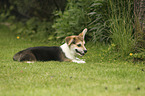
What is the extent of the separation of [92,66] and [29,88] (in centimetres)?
238

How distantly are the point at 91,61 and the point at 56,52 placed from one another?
1.16m

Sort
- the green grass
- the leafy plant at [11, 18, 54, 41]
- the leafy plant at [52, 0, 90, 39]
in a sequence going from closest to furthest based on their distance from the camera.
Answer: the green grass
the leafy plant at [52, 0, 90, 39]
the leafy plant at [11, 18, 54, 41]

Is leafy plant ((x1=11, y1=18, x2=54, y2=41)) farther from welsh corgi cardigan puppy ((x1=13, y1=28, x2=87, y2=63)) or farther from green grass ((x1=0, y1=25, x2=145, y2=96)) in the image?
green grass ((x1=0, y1=25, x2=145, y2=96))

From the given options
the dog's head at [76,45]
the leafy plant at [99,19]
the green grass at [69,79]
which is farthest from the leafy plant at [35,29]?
the green grass at [69,79]

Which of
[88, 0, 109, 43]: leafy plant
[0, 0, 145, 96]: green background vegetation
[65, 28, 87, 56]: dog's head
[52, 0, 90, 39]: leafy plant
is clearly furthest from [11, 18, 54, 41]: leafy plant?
[65, 28, 87, 56]: dog's head

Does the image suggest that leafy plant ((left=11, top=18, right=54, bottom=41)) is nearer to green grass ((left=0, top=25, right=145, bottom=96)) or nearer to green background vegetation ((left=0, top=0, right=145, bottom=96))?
green background vegetation ((left=0, top=0, right=145, bottom=96))

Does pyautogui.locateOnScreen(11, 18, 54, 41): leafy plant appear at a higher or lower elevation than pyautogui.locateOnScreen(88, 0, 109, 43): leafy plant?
lower

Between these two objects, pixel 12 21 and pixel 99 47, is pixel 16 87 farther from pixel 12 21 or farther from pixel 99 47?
pixel 12 21

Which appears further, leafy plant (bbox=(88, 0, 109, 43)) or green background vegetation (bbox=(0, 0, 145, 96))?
leafy plant (bbox=(88, 0, 109, 43))

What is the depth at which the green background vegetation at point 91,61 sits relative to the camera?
14.2 ft

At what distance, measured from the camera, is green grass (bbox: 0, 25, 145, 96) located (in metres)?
4.06

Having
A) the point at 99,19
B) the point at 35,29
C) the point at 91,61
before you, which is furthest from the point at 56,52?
the point at 35,29

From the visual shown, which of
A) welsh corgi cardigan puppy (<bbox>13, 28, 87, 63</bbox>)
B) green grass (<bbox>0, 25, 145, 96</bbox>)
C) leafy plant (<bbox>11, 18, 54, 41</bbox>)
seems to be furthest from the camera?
leafy plant (<bbox>11, 18, 54, 41</bbox>)

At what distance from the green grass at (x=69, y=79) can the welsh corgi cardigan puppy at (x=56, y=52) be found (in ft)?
0.93
